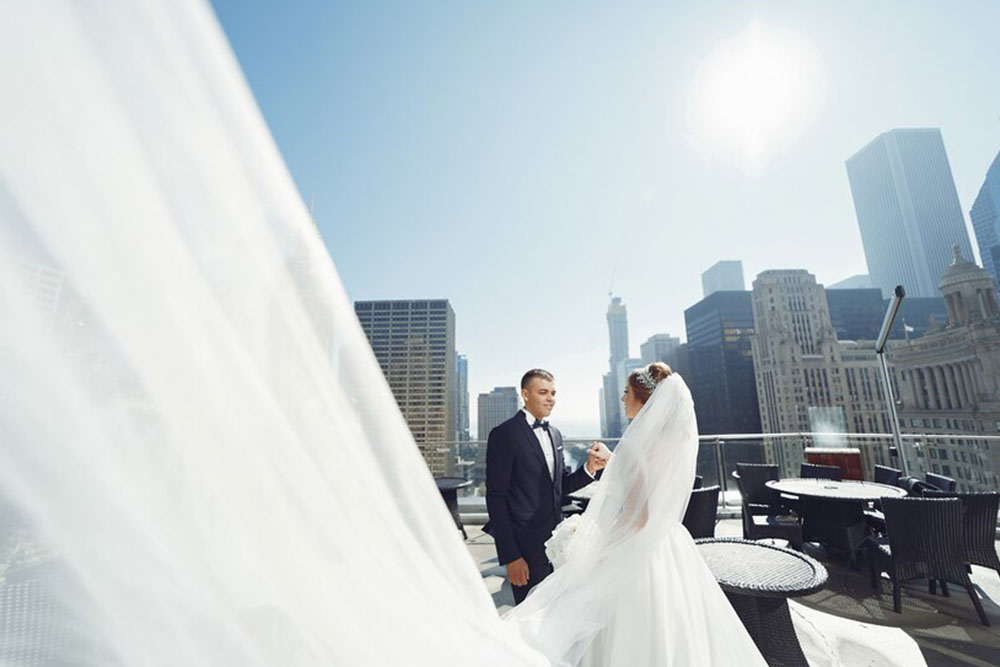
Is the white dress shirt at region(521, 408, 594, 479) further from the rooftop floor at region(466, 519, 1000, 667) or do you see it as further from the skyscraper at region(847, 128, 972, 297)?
the skyscraper at region(847, 128, 972, 297)

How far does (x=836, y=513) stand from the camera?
15.3ft

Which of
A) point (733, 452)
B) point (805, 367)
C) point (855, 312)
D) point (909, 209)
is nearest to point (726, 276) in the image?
point (909, 209)

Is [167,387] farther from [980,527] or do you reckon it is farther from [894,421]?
[894,421]

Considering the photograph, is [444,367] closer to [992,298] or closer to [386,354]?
[386,354]

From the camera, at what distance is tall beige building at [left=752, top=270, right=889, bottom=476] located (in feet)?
236

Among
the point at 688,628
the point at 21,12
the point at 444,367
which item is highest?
the point at 444,367

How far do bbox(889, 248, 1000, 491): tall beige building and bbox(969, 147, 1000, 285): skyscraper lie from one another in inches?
2938

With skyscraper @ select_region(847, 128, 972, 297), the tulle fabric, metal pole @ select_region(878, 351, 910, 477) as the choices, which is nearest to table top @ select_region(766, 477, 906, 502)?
metal pole @ select_region(878, 351, 910, 477)

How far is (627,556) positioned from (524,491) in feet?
2.49

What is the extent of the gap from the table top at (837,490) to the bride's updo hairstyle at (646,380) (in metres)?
3.25

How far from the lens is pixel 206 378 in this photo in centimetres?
74

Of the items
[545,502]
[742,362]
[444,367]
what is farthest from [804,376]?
[545,502]

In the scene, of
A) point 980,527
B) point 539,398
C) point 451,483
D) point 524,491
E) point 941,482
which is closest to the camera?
point 524,491

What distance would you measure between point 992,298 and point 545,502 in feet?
277
